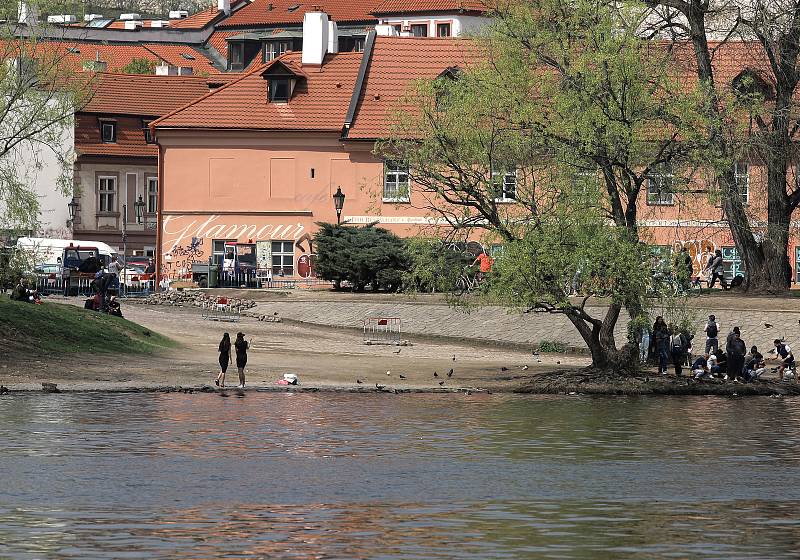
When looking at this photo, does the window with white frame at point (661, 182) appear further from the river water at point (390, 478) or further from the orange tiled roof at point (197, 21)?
the orange tiled roof at point (197, 21)

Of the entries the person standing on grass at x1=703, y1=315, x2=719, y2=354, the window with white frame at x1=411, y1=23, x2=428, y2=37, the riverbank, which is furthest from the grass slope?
the window with white frame at x1=411, y1=23, x2=428, y2=37

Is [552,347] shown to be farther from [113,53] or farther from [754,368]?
[113,53]

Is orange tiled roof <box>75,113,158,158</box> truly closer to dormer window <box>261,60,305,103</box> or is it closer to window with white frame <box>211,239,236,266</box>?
dormer window <box>261,60,305,103</box>

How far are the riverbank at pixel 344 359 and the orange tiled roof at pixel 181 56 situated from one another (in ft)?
261

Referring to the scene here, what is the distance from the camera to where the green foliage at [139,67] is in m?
129

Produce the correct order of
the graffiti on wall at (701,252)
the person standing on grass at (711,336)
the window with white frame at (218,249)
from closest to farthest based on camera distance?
the person standing on grass at (711,336) → the graffiti on wall at (701,252) → the window with white frame at (218,249)

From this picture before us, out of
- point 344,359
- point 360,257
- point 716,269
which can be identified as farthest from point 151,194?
point 344,359

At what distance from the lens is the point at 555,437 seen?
108 ft

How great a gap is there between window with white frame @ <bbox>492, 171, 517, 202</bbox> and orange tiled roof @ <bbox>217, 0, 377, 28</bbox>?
329ft

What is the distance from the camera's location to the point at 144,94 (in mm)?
101875

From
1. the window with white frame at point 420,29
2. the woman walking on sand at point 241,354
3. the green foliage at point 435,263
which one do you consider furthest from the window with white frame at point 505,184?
the window with white frame at point 420,29

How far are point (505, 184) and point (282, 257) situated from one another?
112ft

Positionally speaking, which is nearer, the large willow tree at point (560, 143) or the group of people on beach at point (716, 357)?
the large willow tree at point (560, 143)

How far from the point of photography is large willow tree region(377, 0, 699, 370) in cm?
4009
